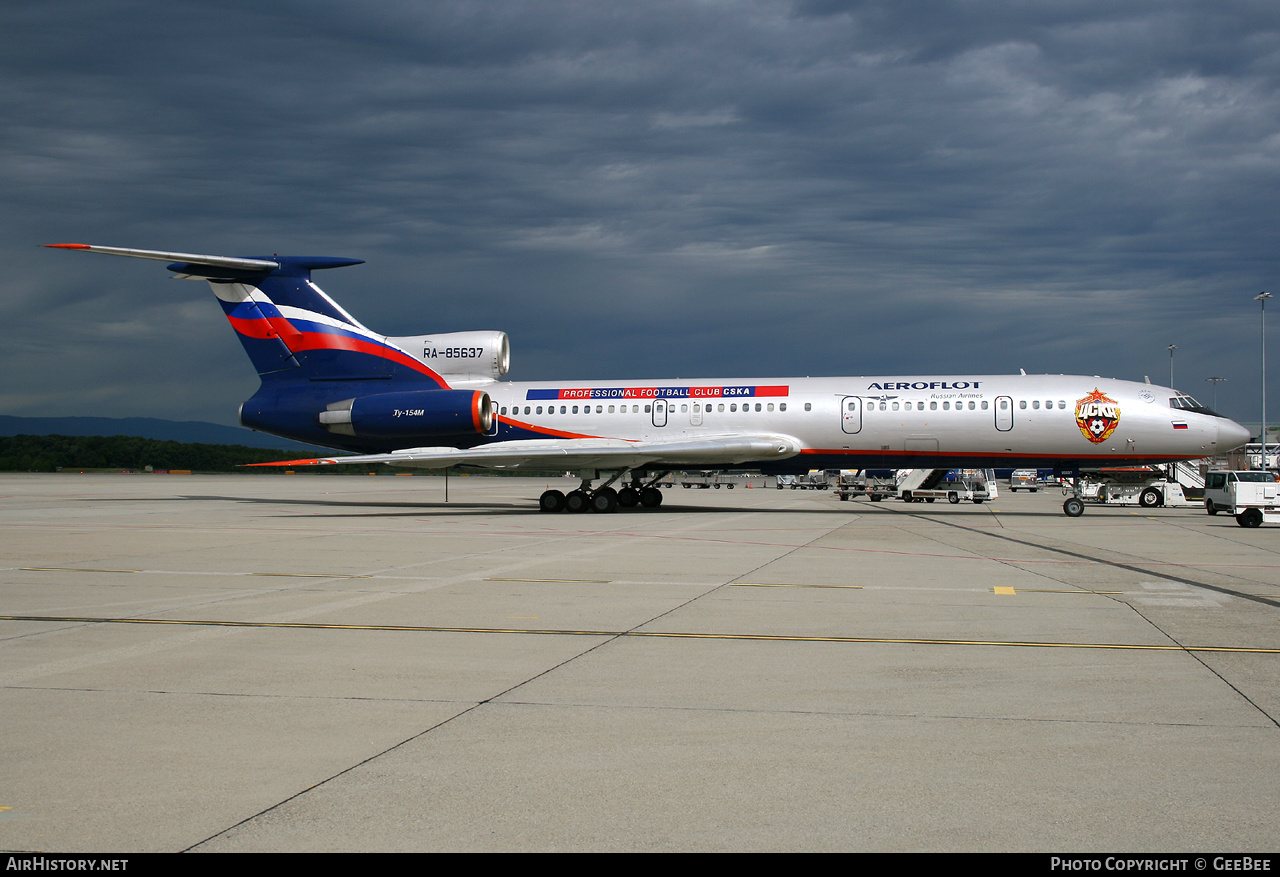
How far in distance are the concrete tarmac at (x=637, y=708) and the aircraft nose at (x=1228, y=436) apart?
14.1 m

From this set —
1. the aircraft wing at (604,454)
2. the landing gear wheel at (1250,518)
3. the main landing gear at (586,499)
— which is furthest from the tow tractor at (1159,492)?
the main landing gear at (586,499)

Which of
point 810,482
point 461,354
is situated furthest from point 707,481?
point 461,354

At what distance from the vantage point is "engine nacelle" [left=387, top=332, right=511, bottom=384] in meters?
30.6

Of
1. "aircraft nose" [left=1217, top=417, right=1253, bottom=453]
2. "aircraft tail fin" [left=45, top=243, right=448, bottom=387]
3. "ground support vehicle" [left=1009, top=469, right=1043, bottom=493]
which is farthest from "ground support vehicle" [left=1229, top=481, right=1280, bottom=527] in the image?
"ground support vehicle" [left=1009, top=469, right=1043, bottom=493]

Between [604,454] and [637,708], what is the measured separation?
2072cm

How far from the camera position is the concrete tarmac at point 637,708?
4086 millimetres

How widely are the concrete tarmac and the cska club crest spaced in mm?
13086

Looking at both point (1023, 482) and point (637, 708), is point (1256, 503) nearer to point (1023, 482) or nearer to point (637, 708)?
point (637, 708)

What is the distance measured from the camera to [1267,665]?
23.9 ft

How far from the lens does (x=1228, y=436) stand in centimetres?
2583

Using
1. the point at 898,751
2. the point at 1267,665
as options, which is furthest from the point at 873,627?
the point at 898,751

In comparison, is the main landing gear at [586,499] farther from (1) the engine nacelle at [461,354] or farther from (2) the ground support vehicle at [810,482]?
(2) the ground support vehicle at [810,482]
